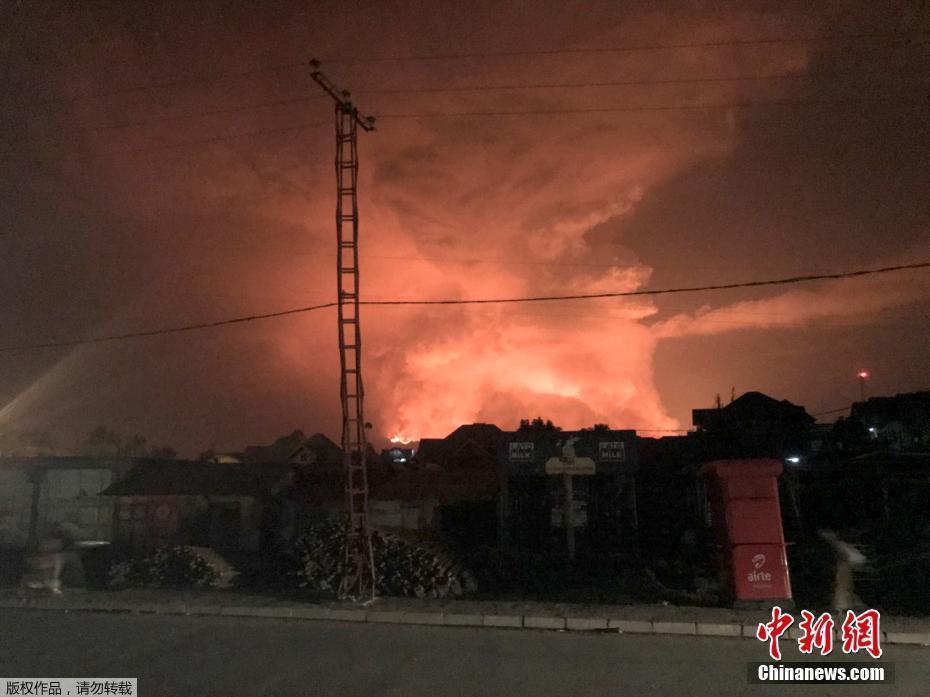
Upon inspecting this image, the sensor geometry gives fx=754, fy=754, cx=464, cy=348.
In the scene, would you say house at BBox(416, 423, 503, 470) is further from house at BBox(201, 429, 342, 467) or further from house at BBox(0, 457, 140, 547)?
house at BBox(201, 429, 342, 467)

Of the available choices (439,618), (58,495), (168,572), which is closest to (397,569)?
(439,618)

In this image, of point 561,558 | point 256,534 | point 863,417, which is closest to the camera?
point 561,558

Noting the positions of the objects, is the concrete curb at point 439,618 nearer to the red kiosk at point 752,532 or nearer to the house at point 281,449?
the red kiosk at point 752,532

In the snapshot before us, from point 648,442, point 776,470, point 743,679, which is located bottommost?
point 743,679

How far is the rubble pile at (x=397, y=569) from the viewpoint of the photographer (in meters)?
13.5

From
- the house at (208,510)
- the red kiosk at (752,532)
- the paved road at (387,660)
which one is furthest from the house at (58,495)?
the red kiosk at (752,532)

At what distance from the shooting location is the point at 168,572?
1543 cm

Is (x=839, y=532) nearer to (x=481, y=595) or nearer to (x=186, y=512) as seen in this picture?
(x=481, y=595)

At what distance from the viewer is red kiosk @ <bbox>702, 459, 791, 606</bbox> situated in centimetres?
1111

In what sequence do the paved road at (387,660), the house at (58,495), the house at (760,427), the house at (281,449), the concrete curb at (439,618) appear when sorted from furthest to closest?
the house at (281,449)
the house at (760,427)
the house at (58,495)
the concrete curb at (439,618)
the paved road at (387,660)

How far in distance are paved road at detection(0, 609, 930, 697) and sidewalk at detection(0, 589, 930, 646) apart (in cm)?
36

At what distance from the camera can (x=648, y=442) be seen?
115ft

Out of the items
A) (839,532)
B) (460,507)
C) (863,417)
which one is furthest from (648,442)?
(863,417)

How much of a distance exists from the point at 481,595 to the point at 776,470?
5328 mm
